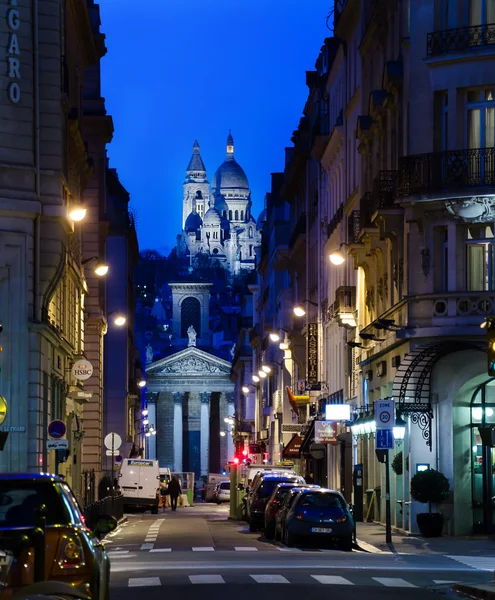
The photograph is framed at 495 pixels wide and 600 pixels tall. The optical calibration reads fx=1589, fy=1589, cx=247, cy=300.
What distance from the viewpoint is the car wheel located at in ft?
106

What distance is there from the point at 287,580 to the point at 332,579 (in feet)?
2.11

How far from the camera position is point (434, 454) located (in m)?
35.7

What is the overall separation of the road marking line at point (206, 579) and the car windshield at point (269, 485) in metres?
20.2

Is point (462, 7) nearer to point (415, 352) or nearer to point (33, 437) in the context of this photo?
point (415, 352)

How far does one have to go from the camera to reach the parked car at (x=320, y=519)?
A: 106 ft

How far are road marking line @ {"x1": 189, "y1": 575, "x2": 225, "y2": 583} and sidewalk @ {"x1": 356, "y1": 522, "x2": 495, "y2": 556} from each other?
7.48 m

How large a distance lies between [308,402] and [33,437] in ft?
108

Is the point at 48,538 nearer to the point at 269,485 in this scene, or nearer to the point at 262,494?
the point at 262,494

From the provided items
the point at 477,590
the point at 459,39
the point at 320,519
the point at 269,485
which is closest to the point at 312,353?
the point at 269,485

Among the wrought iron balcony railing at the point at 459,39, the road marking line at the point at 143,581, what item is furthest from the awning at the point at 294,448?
the road marking line at the point at 143,581

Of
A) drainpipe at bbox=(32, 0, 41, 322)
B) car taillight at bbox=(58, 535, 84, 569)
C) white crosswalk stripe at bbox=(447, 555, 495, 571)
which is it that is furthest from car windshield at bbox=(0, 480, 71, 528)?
drainpipe at bbox=(32, 0, 41, 322)

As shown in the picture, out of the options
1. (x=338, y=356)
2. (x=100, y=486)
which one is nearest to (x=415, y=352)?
(x=338, y=356)

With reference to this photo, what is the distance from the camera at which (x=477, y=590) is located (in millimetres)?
19375

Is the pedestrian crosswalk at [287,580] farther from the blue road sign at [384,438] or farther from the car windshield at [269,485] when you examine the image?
the car windshield at [269,485]
